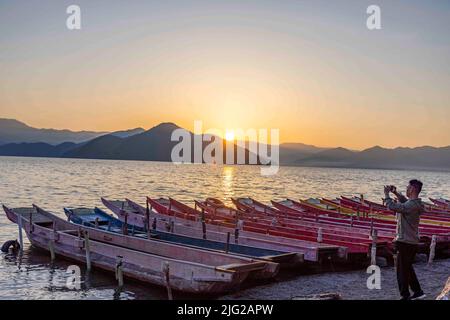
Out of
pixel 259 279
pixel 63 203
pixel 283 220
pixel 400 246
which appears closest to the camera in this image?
pixel 400 246

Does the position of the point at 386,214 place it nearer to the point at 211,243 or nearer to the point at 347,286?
the point at 211,243

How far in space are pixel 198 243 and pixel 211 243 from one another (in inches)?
26.5

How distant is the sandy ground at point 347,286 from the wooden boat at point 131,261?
655 mm

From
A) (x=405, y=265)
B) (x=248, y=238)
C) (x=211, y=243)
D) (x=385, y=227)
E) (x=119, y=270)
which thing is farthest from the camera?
(x=385, y=227)

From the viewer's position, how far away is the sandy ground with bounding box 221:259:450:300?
452 inches

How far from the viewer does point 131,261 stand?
13.9 m

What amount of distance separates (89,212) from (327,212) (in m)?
12.5

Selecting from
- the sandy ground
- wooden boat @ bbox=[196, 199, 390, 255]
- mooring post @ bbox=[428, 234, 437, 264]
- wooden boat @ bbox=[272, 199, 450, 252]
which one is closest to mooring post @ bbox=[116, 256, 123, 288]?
the sandy ground

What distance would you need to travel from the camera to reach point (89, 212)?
2284 cm

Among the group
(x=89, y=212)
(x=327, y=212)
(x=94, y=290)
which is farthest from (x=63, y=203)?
(x=94, y=290)

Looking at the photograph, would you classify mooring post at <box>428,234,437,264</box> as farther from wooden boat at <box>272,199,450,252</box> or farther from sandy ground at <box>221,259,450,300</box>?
sandy ground at <box>221,259,450,300</box>

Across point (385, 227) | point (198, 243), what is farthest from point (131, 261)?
point (385, 227)
